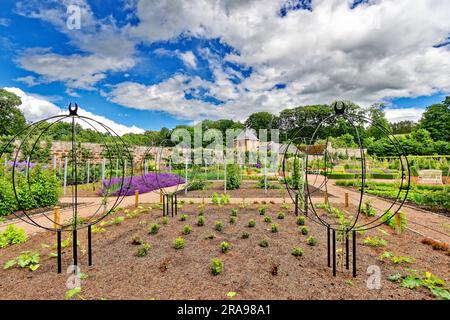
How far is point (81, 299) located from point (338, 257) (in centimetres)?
361

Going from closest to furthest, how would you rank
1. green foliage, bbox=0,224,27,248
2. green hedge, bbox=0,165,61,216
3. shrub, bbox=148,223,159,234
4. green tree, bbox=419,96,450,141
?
green foliage, bbox=0,224,27,248
shrub, bbox=148,223,159,234
green hedge, bbox=0,165,61,216
green tree, bbox=419,96,450,141

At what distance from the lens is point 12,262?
360cm

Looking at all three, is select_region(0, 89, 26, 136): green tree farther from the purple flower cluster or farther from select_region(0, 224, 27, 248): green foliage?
select_region(0, 224, 27, 248): green foliage

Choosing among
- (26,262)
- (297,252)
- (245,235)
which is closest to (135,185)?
(26,262)

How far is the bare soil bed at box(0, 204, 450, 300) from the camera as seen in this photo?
2883mm

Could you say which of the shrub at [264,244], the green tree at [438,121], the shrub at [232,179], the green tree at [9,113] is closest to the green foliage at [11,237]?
the shrub at [264,244]

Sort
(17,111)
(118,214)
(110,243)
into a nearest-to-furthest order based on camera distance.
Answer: (110,243) → (118,214) → (17,111)

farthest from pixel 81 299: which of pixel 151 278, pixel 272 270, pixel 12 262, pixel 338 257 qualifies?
pixel 338 257

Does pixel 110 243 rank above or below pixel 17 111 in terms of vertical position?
below

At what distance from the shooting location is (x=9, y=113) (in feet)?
74.6

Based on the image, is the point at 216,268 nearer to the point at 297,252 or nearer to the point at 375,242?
the point at 297,252

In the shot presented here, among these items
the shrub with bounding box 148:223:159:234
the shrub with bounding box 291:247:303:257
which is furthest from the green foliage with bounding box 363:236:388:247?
the shrub with bounding box 148:223:159:234

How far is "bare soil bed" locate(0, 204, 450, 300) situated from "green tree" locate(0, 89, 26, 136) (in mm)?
23680

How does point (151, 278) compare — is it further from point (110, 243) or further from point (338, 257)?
point (338, 257)
